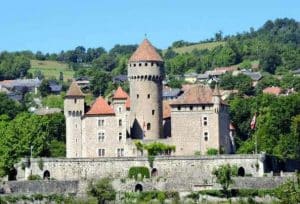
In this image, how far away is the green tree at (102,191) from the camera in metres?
76.6

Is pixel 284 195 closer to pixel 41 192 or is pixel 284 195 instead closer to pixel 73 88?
pixel 41 192

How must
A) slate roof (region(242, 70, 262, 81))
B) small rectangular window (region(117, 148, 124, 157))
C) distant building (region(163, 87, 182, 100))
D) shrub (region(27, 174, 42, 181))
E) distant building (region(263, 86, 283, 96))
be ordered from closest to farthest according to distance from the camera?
shrub (region(27, 174, 42, 181)), small rectangular window (region(117, 148, 124, 157)), distant building (region(163, 87, 182, 100)), distant building (region(263, 86, 283, 96)), slate roof (region(242, 70, 262, 81))

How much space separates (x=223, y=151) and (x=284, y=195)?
22.3m

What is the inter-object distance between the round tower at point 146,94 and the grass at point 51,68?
87.1 m

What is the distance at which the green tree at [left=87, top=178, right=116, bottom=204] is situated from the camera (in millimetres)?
76625

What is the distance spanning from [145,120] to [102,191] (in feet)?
28.9

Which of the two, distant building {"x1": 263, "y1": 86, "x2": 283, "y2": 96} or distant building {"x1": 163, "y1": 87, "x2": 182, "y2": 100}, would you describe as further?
distant building {"x1": 263, "y1": 86, "x2": 283, "y2": 96}

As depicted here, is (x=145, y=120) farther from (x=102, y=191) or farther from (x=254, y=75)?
(x=254, y=75)

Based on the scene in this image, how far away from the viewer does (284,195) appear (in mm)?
60156

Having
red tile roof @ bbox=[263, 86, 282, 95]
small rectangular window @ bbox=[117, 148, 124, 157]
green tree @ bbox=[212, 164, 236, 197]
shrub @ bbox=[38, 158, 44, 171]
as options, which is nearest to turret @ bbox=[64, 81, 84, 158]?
small rectangular window @ bbox=[117, 148, 124, 157]

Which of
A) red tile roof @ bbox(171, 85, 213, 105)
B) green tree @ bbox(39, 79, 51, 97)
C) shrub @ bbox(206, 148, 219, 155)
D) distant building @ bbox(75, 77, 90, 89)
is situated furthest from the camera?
green tree @ bbox(39, 79, 51, 97)

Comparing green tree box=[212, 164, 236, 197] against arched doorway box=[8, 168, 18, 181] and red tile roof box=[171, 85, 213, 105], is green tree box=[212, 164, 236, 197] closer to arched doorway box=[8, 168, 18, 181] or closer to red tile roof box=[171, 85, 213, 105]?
red tile roof box=[171, 85, 213, 105]

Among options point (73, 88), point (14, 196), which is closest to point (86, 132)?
point (73, 88)

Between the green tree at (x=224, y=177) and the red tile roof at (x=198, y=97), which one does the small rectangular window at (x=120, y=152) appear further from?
the green tree at (x=224, y=177)
